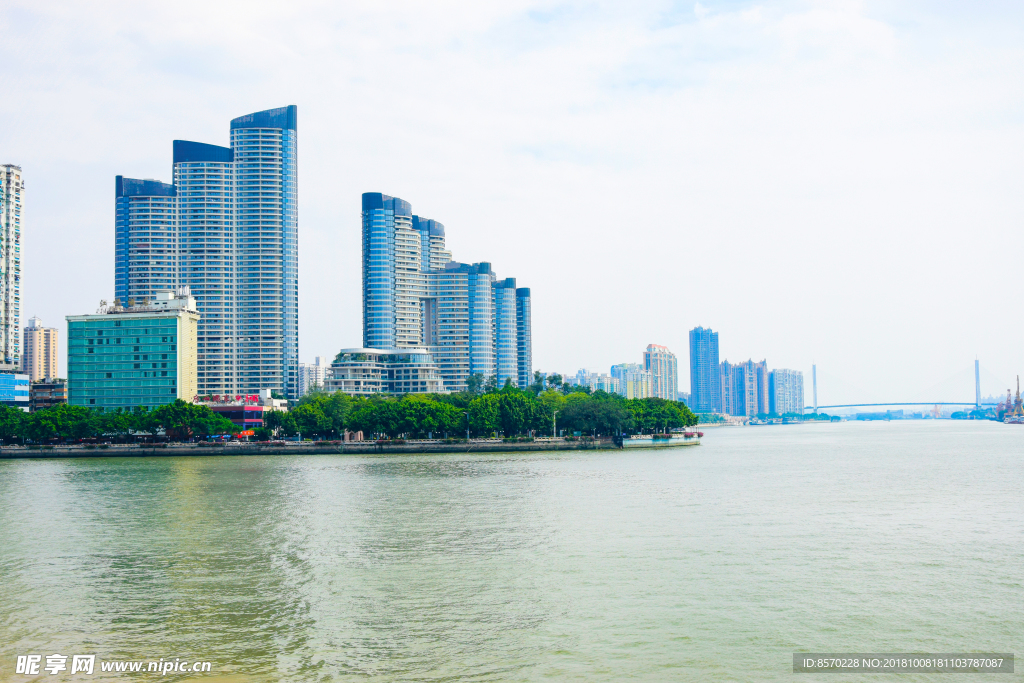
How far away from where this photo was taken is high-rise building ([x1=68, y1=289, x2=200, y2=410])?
113 meters

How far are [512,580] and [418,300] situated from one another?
525 feet

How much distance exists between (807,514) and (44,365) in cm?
20166

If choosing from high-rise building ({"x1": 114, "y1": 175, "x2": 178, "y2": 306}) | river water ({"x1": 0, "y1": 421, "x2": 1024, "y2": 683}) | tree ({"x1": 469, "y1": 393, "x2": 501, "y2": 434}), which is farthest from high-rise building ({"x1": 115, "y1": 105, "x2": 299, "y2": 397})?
river water ({"x1": 0, "y1": 421, "x2": 1024, "y2": 683})

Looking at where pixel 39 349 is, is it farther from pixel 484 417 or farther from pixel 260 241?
pixel 484 417

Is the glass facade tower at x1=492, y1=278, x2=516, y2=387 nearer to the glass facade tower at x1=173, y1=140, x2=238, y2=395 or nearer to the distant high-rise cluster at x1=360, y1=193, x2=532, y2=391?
the distant high-rise cluster at x1=360, y1=193, x2=532, y2=391

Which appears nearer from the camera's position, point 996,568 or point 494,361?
point 996,568

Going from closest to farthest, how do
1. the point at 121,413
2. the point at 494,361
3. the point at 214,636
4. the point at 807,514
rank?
the point at 214,636
the point at 807,514
the point at 121,413
the point at 494,361

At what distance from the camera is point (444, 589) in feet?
74.3

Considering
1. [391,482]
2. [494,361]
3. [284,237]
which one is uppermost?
[284,237]

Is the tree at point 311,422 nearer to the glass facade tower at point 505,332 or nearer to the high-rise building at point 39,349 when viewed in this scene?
the glass facade tower at point 505,332

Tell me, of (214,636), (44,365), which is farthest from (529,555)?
(44,365)

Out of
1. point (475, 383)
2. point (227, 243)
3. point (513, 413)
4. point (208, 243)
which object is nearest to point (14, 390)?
point (208, 243)

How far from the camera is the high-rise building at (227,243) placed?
159 m

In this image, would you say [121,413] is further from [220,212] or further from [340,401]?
[220,212]
